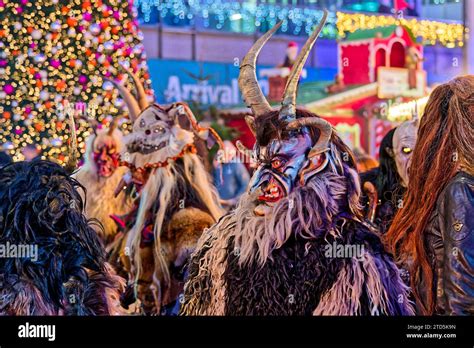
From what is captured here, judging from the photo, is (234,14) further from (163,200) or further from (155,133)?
(163,200)

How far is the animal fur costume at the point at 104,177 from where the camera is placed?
16.7ft

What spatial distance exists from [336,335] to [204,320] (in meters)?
0.52

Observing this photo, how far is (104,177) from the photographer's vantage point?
5191 millimetres

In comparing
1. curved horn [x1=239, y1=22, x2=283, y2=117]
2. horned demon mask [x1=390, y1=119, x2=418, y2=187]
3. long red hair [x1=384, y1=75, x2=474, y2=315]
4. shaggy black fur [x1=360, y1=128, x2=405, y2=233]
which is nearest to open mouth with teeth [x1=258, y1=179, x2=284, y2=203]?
curved horn [x1=239, y1=22, x2=283, y2=117]

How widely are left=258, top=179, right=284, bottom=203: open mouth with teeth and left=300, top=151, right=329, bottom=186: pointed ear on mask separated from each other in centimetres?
8

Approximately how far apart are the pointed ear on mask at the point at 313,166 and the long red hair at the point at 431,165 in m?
0.37

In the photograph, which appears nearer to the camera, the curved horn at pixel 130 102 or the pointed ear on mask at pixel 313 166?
the pointed ear on mask at pixel 313 166

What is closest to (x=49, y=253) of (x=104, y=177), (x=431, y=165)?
(x=431, y=165)

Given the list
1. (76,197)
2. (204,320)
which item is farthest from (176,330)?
(76,197)

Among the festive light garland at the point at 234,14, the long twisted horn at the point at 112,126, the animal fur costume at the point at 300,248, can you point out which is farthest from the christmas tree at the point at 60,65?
the animal fur costume at the point at 300,248

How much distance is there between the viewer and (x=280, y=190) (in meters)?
3.92

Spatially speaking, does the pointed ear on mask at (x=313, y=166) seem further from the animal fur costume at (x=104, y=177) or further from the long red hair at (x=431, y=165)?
the animal fur costume at (x=104, y=177)

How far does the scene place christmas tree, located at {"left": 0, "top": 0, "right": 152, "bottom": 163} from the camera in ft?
16.0

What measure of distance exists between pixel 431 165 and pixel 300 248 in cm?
58
